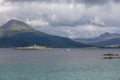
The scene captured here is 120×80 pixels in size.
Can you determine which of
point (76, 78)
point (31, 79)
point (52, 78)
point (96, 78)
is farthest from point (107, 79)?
point (31, 79)

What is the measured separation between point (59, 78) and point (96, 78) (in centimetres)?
1116

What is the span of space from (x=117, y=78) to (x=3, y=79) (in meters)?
34.0

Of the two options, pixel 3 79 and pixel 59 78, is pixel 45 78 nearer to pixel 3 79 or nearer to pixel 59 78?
pixel 59 78

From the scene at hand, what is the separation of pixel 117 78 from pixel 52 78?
19.5 metres

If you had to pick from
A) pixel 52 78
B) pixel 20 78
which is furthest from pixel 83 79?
pixel 20 78

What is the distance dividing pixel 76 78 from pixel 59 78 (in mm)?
5168

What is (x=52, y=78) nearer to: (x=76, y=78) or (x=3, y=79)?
(x=76, y=78)

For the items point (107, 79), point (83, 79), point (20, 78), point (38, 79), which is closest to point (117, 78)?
point (107, 79)

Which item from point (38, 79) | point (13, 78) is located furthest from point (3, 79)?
point (38, 79)

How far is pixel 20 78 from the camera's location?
92375mm

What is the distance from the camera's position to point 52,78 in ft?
303

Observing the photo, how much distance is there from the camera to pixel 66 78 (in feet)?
303

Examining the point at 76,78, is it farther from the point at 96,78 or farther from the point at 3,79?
the point at 3,79

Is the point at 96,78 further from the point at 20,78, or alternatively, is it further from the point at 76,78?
the point at 20,78
